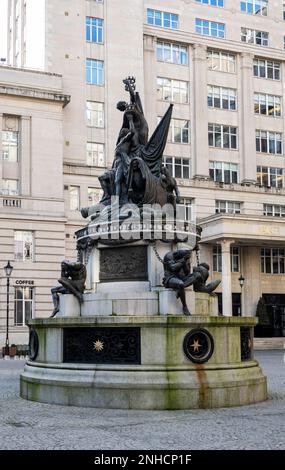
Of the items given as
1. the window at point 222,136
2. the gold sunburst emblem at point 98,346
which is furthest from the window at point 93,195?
the gold sunburst emblem at point 98,346

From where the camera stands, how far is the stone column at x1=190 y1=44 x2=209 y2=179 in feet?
197

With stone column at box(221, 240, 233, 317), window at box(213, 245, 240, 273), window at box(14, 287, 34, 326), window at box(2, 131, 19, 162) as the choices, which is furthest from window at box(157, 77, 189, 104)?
window at box(14, 287, 34, 326)

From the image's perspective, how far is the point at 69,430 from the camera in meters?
11.1

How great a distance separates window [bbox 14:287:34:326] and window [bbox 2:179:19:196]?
7.21 metres

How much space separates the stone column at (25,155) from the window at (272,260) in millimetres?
22262

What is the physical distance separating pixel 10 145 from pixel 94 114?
8.11m

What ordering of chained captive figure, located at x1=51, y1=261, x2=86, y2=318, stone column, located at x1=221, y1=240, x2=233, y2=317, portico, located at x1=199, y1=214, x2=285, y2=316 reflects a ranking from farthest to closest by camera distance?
portico, located at x1=199, y1=214, x2=285, y2=316 → stone column, located at x1=221, y1=240, x2=233, y2=317 → chained captive figure, located at x1=51, y1=261, x2=86, y2=318

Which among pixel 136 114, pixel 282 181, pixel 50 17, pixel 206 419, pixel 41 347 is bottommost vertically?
pixel 206 419

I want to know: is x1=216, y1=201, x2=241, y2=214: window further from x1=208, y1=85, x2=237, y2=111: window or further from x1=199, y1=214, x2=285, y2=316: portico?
x1=208, y1=85, x2=237, y2=111: window

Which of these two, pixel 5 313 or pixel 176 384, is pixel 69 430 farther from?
pixel 5 313

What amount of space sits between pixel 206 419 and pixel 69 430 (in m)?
2.64

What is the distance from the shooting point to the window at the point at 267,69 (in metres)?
65.1

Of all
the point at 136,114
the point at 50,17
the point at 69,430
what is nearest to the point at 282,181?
the point at 50,17

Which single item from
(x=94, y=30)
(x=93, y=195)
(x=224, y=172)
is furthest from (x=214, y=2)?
(x=93, y=195)
